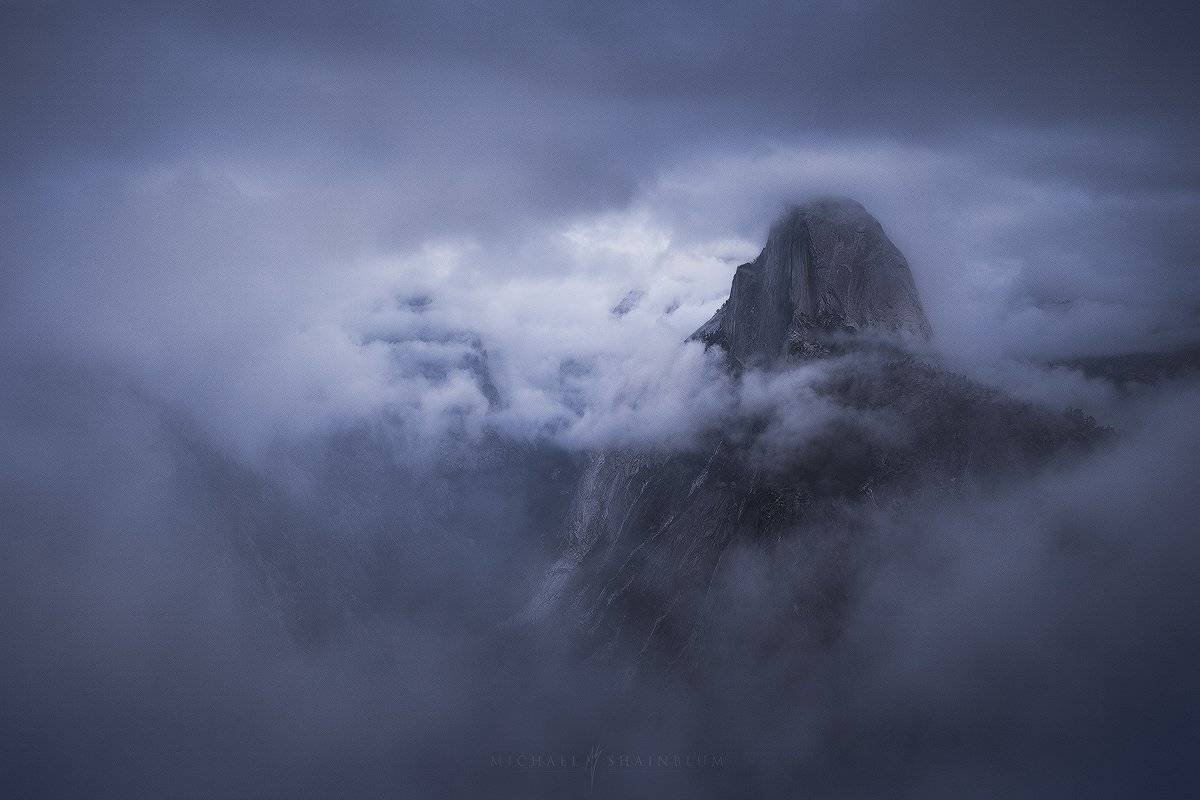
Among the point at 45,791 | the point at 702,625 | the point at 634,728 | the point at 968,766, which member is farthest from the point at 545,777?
the point at 45,791

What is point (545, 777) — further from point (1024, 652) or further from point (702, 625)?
point (1024, 652)

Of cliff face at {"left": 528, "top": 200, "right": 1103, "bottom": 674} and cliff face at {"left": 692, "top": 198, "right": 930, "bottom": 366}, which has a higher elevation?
cliff face at {"left": 692, "top": 198, "right": 930, "bottom": 366}

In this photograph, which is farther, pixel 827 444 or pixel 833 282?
pixel 827 444

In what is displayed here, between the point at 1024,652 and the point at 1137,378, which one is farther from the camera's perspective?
the point at 1137,378

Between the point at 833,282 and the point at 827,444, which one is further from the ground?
the point at 833,282

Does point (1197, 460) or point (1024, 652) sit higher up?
point (1197, 460)

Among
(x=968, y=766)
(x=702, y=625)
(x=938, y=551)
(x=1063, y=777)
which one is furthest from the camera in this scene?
(x=702, y=625)
